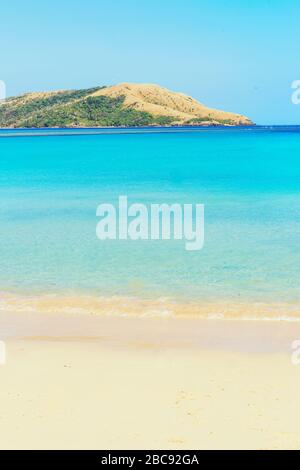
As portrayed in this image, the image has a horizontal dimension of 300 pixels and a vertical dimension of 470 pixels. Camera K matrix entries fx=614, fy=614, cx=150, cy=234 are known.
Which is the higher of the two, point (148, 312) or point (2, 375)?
point (148, 312)

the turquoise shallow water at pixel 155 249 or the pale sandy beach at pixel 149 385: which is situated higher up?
the turquoise shallow water at pixel 155 249

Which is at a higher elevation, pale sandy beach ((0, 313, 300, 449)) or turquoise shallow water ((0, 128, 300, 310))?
turquoise shallow water ((0, 128, 300, 310))

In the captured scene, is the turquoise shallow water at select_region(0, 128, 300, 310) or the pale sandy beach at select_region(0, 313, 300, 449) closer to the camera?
the pale sandy beach at select_region(0, 313, 300, 449)

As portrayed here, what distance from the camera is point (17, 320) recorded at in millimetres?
10703

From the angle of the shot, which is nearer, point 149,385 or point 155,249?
point 149,385

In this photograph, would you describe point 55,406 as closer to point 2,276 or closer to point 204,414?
point 204,414

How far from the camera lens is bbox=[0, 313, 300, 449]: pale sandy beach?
20.9 ft

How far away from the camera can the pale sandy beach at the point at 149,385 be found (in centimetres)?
638

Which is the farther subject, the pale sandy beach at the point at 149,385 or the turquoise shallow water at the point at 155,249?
the turquoise shallow water at the point at 155,249

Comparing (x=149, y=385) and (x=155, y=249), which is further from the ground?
(x=155, y=249)

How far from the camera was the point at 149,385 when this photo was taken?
7645 mm
